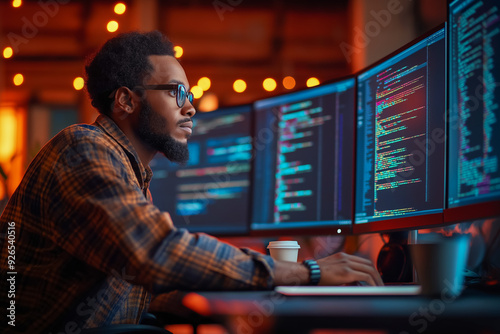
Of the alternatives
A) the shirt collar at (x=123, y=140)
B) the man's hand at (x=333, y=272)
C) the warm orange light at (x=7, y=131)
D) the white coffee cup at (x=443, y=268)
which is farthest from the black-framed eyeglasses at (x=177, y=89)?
the warm orange light at (x=7, y=131)

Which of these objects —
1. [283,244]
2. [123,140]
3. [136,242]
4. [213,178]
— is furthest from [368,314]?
[213,178]

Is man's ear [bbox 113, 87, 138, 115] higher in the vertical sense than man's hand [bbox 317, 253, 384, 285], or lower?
higher

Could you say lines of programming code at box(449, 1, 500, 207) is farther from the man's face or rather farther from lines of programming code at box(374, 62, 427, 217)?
the man's face

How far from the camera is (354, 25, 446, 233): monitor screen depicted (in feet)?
3.75

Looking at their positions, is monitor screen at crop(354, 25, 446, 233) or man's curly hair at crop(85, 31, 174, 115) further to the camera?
man's curly hair at crop(85, 31, 174, 115)

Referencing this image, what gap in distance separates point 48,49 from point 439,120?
3361 millimetres

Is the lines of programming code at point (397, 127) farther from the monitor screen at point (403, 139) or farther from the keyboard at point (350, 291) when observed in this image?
the keyboard at point (350, 291)

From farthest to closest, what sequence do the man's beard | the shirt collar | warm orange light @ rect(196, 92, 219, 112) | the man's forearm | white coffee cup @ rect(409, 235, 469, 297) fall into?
warm orange light @ rect(196, 92, 219, 112), the man's beard, the shirt collar, the man's forearm, white coffee cup @ rect(409, 235, 469, 297)

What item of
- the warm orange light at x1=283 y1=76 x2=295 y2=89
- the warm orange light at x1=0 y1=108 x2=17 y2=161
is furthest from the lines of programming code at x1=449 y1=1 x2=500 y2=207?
the warm orange light at x1=0 y1=108 x2=17 y2=161

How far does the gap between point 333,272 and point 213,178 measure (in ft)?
3.47

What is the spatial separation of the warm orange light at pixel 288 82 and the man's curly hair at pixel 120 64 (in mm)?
2238

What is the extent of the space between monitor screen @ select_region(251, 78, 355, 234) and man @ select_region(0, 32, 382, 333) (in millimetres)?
372

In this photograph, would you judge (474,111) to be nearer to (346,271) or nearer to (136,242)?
(346,271)

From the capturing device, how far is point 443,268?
82 cm
